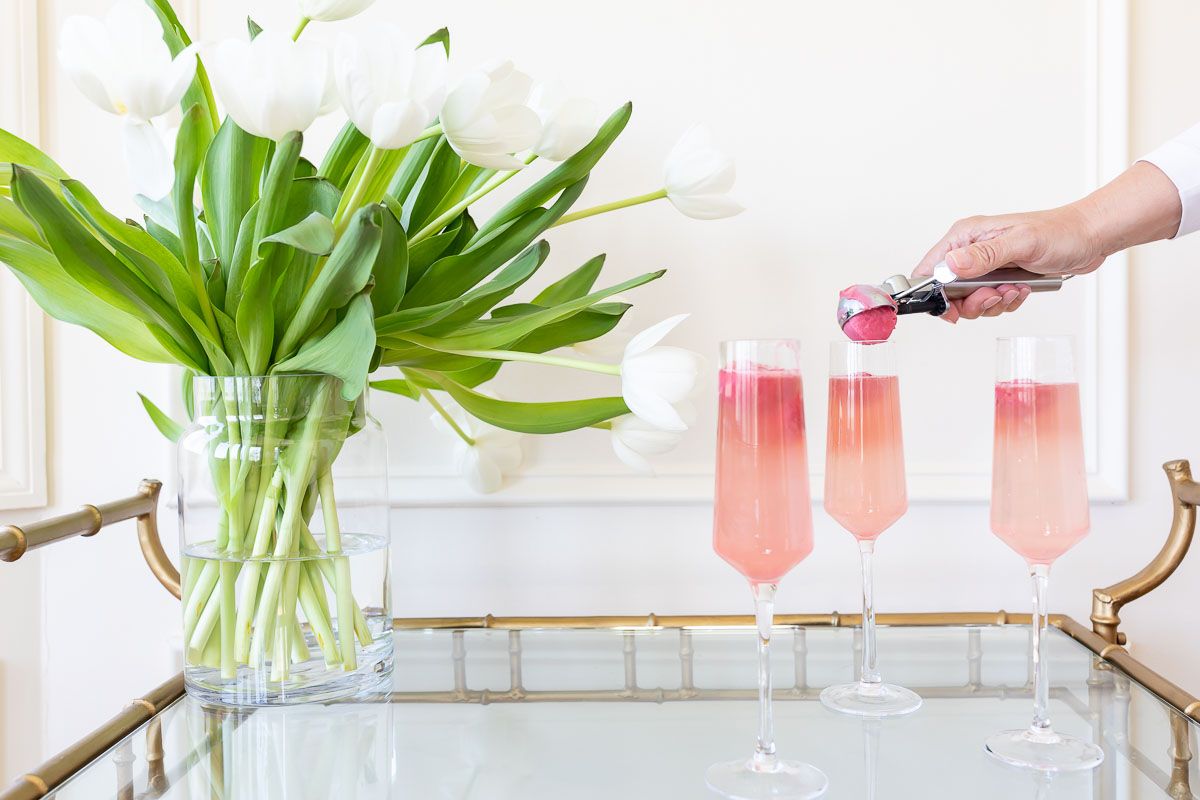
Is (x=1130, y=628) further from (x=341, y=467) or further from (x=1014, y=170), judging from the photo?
(x=341, y=467)

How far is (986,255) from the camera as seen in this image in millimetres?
906

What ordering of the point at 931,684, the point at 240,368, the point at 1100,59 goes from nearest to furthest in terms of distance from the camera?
the point at 240,368, the point at 931,684, the point at 1100,59

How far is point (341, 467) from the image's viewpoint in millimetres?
860

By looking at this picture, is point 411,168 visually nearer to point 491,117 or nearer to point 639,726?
point 491,117

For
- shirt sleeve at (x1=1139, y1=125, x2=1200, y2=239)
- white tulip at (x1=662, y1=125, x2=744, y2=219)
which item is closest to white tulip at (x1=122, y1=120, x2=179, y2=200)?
white tulip at (x1=662, y1=125, x2=744, y2=219)

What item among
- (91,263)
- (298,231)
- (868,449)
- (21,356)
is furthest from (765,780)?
(21,356)

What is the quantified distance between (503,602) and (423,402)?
26cm

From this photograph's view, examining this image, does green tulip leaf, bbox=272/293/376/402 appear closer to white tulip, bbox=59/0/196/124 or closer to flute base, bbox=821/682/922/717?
white tulip, bbox=59/0/196/124

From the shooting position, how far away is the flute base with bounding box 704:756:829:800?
710 mm

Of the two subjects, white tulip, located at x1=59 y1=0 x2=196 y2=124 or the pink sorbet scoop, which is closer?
white tulip, located at x1=59 y1=0 x2=196 y2=124

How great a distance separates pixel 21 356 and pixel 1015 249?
1094 millimetres

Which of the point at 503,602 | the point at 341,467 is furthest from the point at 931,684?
the point at 341,467

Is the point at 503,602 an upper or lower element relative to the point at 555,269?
lower

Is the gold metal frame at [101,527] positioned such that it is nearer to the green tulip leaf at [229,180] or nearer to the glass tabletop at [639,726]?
the glass tabletop at [639,726]
